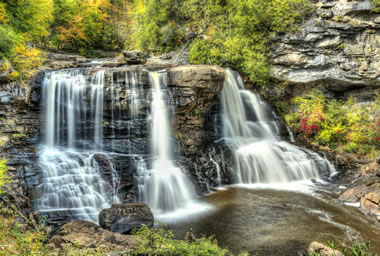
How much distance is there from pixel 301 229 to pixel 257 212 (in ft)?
5.12

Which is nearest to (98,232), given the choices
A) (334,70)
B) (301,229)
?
(301,229)

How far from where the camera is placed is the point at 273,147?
13.1 m

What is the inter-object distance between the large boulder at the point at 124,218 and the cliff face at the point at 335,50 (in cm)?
1237

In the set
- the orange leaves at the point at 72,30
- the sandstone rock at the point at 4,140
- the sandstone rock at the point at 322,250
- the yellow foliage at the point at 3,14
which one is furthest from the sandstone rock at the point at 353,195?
the orange leaves at the point at 72,30

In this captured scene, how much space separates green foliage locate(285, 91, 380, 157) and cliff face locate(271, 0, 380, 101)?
0.97 meters

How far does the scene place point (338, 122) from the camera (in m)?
14.9

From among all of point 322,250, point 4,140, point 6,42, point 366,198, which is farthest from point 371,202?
point 6,42

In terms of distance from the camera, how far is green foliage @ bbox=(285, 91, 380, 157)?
13.5 meters

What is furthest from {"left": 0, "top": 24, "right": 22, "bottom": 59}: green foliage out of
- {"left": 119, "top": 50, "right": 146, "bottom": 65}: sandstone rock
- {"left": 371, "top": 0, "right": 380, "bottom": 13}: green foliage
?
{"left": 371, "top": 0, "right": 380, "bottom": 13}: green foliage

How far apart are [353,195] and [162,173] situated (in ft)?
24.1

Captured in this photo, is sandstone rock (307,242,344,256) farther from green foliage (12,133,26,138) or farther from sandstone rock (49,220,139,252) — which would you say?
green foliage (12,133,26,138)

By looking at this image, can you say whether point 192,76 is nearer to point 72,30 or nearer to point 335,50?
point 335,50

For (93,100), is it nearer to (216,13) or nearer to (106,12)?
(216,13)

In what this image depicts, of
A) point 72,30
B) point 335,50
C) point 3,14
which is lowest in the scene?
point 335,50
